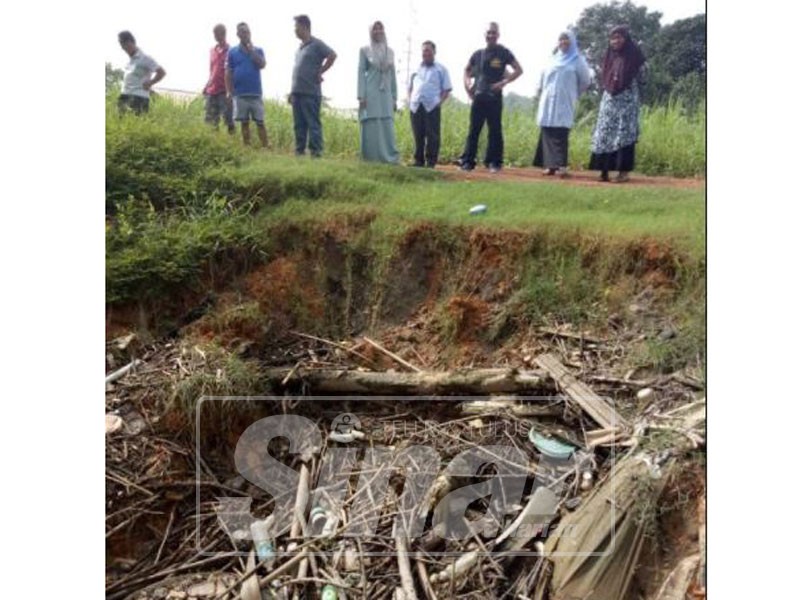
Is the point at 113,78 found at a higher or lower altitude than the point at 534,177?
higher

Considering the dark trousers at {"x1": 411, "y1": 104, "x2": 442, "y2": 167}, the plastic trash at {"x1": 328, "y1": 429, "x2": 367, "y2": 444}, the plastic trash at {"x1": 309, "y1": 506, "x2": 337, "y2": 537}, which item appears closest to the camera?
Result: the plastic trash at {"x1": 309, "y1": 506, "x2": 337, "y2": 537}

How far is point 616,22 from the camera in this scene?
3.87 metres

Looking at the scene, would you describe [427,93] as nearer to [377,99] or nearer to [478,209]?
[377,99]

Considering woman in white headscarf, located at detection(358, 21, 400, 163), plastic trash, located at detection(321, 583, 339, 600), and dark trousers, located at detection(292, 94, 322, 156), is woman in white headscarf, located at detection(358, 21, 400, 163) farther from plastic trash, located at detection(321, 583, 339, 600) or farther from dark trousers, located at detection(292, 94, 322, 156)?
plastic trash, located at detection(321, 583, 339, 600)

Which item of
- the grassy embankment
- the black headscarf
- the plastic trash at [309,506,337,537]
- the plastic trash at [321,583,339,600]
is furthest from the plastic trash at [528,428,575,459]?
the black headscarf

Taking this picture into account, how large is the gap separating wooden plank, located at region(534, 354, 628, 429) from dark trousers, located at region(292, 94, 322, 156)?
162cm

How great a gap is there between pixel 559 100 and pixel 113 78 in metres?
2.22

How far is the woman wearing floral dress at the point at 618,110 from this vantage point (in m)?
3.92

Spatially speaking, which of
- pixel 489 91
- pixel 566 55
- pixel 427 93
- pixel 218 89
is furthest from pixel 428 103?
pixel 218 89

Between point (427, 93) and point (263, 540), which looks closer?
point (263, 540)

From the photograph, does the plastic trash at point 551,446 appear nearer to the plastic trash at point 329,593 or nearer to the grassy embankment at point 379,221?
the grassy embankment at point 379,221

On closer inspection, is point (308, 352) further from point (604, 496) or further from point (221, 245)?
point (604, 496)

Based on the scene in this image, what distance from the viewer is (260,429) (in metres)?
3.74

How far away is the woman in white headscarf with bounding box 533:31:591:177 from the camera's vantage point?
3.92 meters
